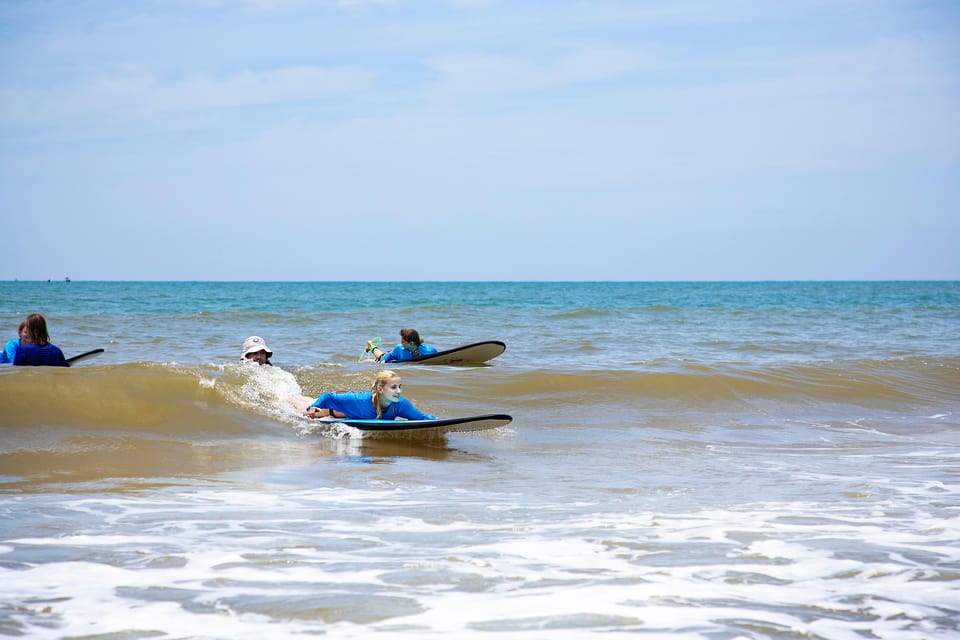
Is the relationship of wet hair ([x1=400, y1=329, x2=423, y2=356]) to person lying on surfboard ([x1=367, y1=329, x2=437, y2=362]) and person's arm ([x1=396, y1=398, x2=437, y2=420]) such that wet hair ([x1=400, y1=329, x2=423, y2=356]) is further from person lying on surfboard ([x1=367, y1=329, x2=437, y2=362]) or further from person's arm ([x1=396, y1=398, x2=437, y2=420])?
person's arm ([x1=396, y1=398, x2=437, y2=420])

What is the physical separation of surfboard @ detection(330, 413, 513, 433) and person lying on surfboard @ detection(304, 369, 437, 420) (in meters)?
0.14

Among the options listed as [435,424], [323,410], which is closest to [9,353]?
[323,410]

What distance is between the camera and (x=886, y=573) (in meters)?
4.76

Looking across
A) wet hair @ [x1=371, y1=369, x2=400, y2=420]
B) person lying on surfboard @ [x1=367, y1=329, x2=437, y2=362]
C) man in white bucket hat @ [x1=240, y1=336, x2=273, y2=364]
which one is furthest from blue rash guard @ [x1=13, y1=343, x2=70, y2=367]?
wet hair @ [x1=371, y1=369, x2=400, y2=420]

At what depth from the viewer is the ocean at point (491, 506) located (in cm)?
420

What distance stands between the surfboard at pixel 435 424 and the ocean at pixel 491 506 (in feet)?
0.59

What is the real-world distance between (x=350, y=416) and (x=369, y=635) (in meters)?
5.69

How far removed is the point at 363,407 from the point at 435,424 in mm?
883

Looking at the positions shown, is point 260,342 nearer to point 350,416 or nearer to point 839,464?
point 350,416

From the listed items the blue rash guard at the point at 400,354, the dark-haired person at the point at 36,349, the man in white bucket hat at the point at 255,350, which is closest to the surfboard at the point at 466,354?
the blue rash guard at the point at 400,354

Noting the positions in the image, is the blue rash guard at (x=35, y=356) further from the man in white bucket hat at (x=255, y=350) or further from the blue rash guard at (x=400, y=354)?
the blue rash guard at (x=400, y=354)

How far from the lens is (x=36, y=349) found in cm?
1202

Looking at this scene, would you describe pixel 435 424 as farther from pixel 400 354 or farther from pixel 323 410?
pixel 400 354

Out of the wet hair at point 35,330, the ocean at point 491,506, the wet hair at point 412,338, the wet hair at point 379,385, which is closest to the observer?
the ocean at point 491,506
